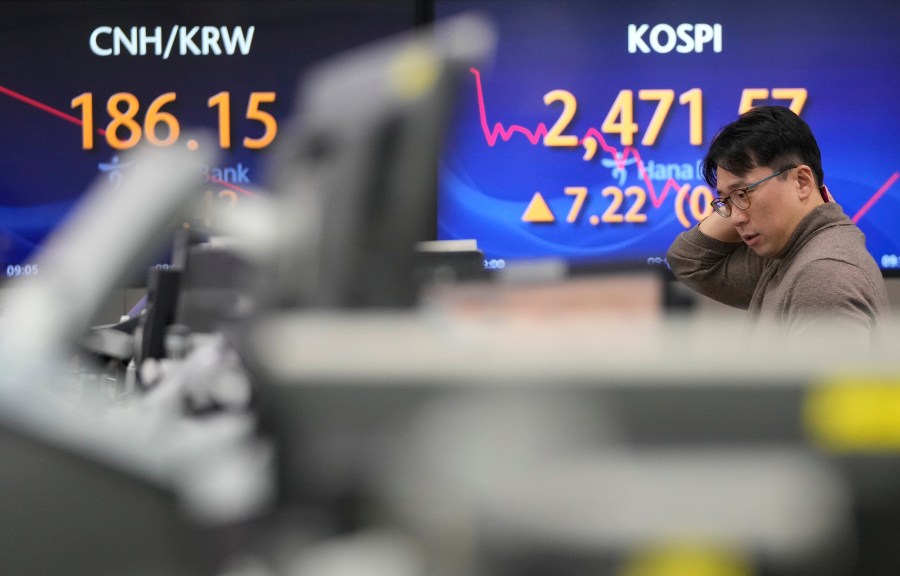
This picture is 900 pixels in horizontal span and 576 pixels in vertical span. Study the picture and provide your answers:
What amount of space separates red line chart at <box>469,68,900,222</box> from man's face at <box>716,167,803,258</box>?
5.78ft

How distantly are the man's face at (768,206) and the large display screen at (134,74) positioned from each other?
2062mm

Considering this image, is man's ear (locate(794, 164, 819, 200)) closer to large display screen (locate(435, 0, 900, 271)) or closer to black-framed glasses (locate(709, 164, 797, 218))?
black-framed glasses (locate(709, 164, 797, 218))

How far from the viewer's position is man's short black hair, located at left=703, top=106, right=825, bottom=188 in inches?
52.7

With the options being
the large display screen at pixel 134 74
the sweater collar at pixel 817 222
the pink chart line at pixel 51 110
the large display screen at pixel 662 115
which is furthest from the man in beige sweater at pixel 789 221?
the pink chart line at pixel 51 110

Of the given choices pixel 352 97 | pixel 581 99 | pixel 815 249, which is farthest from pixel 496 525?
pixel 581 99

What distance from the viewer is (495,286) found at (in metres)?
0.45

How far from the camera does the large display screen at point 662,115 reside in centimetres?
313

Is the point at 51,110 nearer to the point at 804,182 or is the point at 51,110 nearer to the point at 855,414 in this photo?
the point at 804,182

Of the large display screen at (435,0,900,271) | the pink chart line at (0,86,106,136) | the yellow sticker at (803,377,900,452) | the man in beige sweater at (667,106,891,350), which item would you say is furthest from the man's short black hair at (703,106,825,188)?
the pink chart line at (0,86,106,136)

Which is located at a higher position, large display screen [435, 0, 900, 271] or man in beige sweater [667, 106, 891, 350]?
large display screen [435, 0, 900, 271]

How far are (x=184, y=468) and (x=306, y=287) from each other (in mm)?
85

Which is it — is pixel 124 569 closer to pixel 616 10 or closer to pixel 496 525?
pixel 496 525
